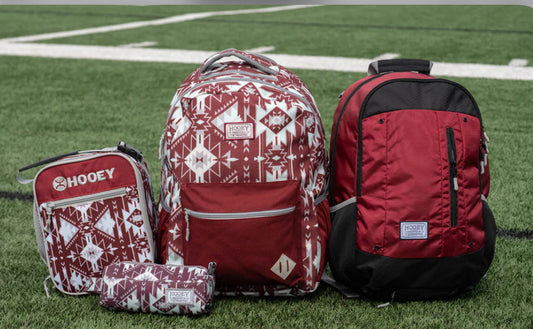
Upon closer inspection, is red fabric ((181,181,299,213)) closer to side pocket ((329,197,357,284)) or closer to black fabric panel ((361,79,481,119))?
side pocket ((329,197,357,284))

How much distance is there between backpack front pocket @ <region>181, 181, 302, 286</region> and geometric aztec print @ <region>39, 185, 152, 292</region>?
21 cm

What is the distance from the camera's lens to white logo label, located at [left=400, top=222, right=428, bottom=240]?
2.09 m

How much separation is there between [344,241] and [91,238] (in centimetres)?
87

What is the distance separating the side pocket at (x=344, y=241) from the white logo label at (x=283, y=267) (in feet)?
0.56

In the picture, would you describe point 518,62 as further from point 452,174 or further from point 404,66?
point 452,174

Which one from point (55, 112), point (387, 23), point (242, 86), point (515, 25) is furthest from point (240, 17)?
point (242, 86)

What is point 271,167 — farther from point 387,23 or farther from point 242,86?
point 387,23

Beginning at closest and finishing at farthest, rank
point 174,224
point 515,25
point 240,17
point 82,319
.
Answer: point 82,319, point 174,224, point 515,25, point 240,17

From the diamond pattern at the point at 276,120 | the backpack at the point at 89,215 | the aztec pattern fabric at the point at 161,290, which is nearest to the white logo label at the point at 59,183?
the backpack at the point at 89,215

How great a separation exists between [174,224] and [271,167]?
388mm

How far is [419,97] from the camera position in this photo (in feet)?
7.02

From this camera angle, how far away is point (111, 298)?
207cm

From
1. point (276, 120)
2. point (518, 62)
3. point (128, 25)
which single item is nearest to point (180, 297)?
point (276, 120)

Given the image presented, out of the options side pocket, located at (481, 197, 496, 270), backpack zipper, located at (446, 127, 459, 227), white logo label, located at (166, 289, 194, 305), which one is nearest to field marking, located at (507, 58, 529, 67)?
side pocket, located at (481, 197, 496, 270)
